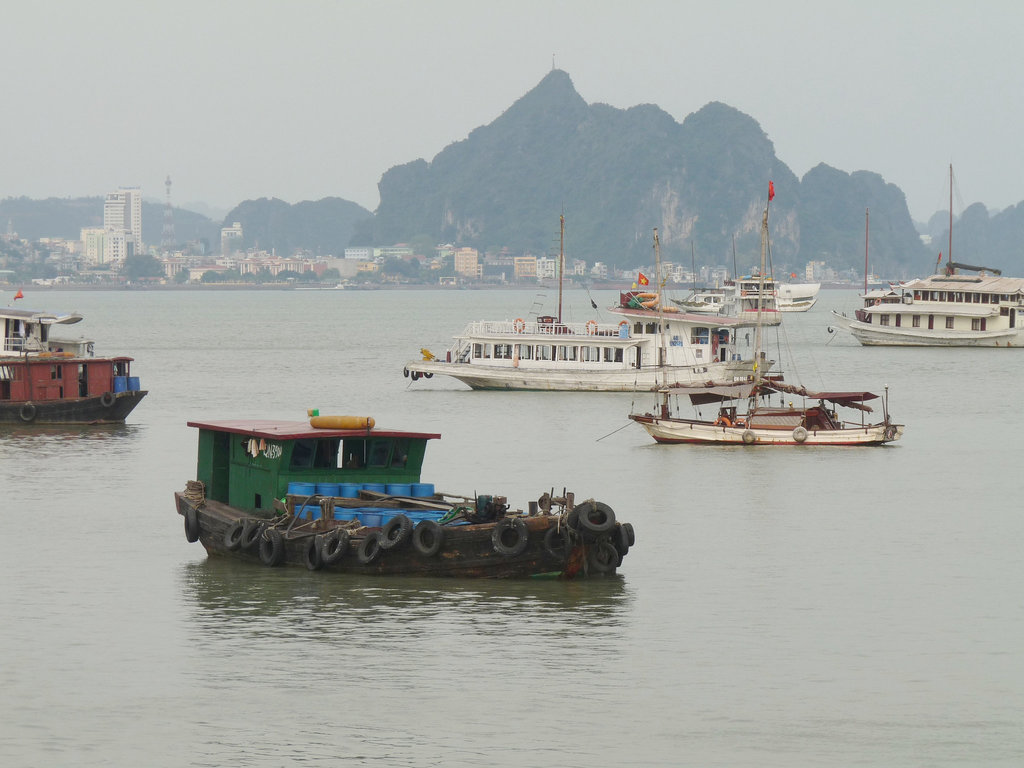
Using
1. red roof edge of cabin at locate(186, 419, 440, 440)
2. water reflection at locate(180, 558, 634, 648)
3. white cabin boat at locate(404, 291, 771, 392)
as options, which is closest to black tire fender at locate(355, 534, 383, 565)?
water reflection at locate(180, 558, 634, 648)

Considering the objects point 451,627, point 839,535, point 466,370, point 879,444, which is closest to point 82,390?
point 466,370

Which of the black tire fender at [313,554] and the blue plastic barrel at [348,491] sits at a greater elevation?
the blue plastic barrel at [348,491]

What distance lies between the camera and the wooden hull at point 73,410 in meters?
58.5

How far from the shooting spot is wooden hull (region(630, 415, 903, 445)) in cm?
5375

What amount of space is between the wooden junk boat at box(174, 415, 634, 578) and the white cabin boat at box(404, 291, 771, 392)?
141 ft

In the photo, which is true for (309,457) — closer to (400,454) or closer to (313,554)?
(400,454)

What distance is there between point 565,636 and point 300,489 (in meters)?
7.11

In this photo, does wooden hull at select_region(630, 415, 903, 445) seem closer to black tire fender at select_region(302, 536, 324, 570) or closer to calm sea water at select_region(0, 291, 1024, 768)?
calm sea water at select_region(0, 291, 1024, 768)

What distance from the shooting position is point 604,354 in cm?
7688

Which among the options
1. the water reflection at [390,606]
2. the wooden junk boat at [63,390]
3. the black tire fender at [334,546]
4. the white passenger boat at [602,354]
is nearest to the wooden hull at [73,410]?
the wooden junk boat at [63,390]

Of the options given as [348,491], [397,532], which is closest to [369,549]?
[397,532]

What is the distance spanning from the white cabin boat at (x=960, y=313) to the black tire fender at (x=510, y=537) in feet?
309

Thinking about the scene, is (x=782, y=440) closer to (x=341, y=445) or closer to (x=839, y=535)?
(x=839, y=535)

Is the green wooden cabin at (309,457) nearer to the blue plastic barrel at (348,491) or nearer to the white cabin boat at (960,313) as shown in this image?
the blue plastic barrel at (348,491)
